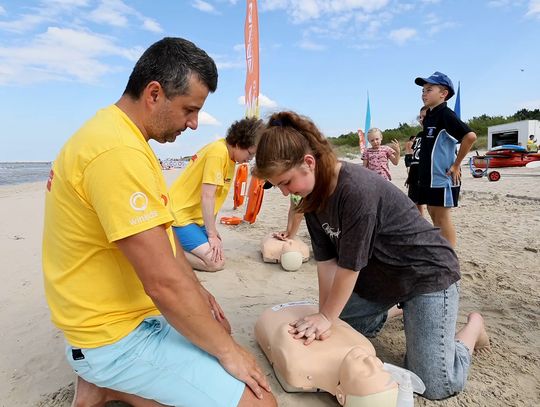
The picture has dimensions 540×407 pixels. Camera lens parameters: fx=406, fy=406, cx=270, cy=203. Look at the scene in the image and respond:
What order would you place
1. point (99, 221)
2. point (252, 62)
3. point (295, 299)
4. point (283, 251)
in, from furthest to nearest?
point (252, 62), point (283, 251), point (295, 299), point (99, 221)

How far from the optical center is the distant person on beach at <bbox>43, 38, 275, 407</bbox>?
141cm

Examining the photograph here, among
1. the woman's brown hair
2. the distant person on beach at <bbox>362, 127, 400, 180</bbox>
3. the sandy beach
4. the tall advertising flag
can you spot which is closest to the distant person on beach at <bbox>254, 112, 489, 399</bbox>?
the woman's brown hair

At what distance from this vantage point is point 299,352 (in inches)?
74.1

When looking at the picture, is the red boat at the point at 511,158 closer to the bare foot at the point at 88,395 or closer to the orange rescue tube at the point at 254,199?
the orange rescue tube at the point at 254,199

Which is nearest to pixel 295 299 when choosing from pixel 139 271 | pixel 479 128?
pixel 139 271

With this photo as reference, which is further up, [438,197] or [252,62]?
[252,62]

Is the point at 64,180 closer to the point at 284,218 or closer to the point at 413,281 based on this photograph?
the point at 413,281

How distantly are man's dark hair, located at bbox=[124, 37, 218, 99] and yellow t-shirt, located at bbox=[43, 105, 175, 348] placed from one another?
17 centimetres

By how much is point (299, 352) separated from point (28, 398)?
1.35 m

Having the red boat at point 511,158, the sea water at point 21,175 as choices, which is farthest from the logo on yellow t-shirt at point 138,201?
the sea water at point 21,175

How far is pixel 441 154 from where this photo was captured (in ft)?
12.6

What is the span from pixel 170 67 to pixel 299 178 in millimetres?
717

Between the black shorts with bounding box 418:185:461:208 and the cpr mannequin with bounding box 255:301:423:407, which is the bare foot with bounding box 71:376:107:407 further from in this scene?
the black shorts with bounding box 418:185:461:208

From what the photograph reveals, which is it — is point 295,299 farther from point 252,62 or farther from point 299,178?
point 252,62
